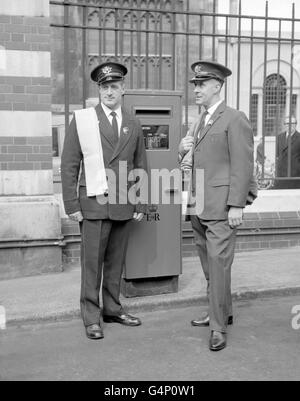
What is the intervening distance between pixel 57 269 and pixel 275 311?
2.51 m

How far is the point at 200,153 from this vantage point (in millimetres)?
4105

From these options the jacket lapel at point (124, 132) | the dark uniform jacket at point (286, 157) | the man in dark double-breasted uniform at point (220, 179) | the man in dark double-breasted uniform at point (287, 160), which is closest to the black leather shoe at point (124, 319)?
the man in dark double-breasted uniform at point (220, 179)

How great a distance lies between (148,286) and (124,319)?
26.6 inches

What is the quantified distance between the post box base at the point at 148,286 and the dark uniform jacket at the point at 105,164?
1.00 meters

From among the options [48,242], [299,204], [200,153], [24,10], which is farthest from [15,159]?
[299,204]

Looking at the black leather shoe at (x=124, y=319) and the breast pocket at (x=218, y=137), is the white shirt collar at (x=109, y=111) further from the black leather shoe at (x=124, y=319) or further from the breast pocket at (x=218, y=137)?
the black leather shoe at (x=124, y=319)

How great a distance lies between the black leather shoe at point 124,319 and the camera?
14.6ft

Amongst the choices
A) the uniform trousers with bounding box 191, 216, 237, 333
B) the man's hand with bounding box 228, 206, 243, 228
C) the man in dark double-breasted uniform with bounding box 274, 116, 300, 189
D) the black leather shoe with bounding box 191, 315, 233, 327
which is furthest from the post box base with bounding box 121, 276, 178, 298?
the man in dark double-breasted uniform with bounding box 274, 116, 300, 189

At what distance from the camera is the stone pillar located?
18.5 feet

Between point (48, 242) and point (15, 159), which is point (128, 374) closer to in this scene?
point (48, 242)

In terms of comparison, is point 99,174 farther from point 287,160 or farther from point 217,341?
point 287,160

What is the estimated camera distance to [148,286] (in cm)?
508

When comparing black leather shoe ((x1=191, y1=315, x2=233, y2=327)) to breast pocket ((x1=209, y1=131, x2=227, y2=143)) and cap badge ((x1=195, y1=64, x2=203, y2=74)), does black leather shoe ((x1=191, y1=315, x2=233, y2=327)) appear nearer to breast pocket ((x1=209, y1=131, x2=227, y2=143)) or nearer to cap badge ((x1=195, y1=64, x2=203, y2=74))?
breast pocket ((x1=209, y1=131, x2=227, y2=143))

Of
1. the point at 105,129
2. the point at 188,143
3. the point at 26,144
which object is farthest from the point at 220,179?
the point at 26,144
